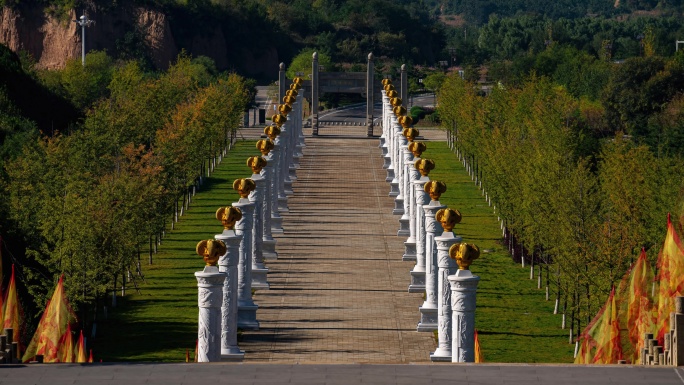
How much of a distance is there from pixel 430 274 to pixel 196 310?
29.1ft

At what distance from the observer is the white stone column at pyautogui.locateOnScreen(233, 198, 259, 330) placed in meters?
46.8

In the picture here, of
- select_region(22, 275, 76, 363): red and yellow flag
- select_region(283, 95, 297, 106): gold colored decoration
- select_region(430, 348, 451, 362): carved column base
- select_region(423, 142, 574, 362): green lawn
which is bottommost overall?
select_region(423, 142, 574, 362): green lawn

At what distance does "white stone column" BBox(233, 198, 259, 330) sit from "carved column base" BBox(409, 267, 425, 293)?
599 centimetres

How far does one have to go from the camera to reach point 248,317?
46875 mm

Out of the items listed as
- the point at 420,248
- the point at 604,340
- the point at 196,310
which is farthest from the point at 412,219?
the point at 604,340

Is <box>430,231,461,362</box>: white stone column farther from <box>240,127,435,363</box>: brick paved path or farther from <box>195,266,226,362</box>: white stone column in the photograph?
<box>195,266,226,362</box>: white stone column

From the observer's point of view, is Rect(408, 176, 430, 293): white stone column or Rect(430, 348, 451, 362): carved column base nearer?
Rect(430, 348, 451, 362): carved column base

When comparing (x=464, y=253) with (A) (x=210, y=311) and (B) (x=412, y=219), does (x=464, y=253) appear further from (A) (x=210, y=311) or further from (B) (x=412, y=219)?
(B) (x=412, y=219)

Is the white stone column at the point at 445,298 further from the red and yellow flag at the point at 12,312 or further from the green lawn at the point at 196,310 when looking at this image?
the red and yellow flag at the point at 12,312

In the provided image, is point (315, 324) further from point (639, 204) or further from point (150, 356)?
point (639, 204)

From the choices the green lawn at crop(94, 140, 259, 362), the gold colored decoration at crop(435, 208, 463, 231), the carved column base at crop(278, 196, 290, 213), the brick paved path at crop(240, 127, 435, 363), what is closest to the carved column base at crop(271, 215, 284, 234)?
the brick paved path at crop(240, 127, 435, 363)

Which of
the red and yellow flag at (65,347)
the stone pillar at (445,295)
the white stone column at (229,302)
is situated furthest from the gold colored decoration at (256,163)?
the red and yellow flag at (65,347)

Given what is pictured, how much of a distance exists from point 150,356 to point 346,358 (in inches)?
268

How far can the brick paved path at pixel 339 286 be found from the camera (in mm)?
44562
